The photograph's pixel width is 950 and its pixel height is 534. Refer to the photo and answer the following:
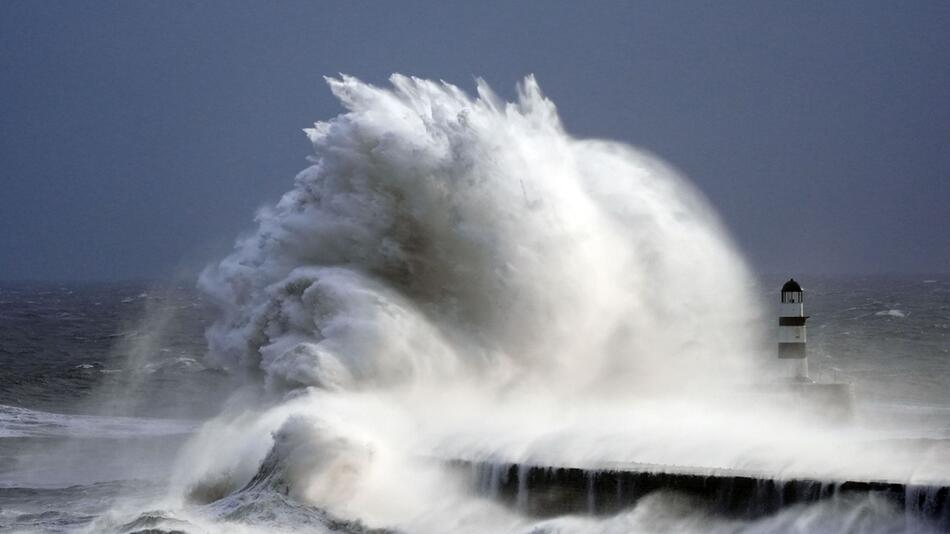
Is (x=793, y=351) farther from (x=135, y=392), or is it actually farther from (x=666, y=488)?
(x=135, y=392)

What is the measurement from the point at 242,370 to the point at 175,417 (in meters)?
6.53

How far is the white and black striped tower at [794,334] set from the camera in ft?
59.5

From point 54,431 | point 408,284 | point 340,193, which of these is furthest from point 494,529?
point 54,431

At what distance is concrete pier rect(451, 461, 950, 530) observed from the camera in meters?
10.3

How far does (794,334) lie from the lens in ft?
60.0

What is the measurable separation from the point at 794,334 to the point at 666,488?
7.49 metres

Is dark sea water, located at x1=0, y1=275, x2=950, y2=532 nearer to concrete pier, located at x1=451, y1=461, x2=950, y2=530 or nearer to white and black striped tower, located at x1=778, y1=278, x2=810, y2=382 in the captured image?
concrete pier, located at x1=451, y1=461, x2=950, y2=530

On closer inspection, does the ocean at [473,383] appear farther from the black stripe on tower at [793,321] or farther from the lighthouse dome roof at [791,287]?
the lighthouse dome roof at [791,287]

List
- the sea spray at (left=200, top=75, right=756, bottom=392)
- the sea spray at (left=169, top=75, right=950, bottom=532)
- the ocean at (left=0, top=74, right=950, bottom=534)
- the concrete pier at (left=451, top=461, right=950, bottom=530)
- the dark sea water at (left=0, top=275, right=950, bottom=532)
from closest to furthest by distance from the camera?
the concrete pier at (left=451, top=461, right=950, bottom=530) < the ocean at (left=0, top=74, right=950, bottom=534) < the sea spray at (left=169, top=75, right=950, bottom=532) < the dark sea water at (left=0, top=275, right=950, bottom=532) < the sea spray at (left=200, top=75, right=756, bottom=392)

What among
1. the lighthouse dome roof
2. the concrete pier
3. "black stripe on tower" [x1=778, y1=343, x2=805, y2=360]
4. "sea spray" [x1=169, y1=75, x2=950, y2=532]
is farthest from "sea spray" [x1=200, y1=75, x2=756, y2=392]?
the concrete pier

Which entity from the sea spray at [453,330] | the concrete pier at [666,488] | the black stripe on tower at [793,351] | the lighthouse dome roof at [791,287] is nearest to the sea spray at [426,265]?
the sea spray at [453,330]

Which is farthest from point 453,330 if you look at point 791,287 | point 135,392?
point 135,392

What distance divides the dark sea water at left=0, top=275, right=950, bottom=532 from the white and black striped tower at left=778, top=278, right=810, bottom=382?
5.59 ft

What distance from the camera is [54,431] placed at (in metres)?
20.1
